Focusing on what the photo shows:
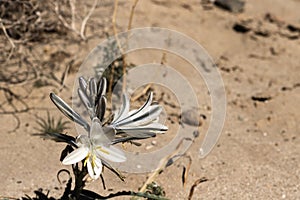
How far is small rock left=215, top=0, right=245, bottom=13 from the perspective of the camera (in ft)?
10.1

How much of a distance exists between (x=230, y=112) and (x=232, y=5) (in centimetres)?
101

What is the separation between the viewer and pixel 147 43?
2.62 metres

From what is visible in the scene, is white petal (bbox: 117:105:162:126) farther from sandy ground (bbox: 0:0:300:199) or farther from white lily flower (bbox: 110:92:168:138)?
sandy ground (bbox: 0:0:300:199)

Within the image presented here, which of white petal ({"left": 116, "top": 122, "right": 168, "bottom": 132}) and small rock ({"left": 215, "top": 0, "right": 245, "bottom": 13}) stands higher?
white petal ({"left": 116, "top": 122, "right": 168, "bottom": 132})

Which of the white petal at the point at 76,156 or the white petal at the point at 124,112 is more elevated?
the white petal at the point at 124,112

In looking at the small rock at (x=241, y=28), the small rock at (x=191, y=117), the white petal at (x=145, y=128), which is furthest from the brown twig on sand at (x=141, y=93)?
the white petal at (x=145, y=128)

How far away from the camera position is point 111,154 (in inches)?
48.4

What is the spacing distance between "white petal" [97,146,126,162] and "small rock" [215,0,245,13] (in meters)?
1.99

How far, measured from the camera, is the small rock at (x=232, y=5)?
3086mm

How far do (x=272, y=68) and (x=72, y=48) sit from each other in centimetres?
88

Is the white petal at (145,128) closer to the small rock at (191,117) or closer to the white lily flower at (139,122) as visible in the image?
the white lily flower at (139,122)

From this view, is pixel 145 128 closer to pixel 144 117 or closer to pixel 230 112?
pixel 144 117

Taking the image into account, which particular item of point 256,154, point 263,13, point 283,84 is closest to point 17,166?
point 256,154

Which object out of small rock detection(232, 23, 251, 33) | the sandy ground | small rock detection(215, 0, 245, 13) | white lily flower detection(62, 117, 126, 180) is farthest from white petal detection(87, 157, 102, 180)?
small rock detection(215, 0, 245, 13)
